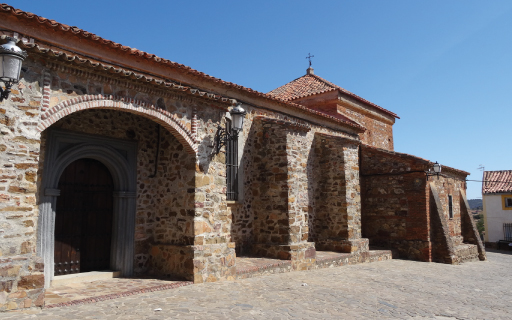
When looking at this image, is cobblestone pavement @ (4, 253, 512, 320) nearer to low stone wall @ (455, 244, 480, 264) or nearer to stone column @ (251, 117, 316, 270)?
stone column @ (251, 117, 316, 270)

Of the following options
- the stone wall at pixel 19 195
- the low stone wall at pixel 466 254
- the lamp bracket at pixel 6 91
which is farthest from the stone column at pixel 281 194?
the low stone wall at pixel 466 254

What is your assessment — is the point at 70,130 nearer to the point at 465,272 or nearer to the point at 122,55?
the point at 122,55

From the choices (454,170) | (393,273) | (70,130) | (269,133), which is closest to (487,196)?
(454,170)

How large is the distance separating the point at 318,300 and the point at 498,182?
2886 centimetres

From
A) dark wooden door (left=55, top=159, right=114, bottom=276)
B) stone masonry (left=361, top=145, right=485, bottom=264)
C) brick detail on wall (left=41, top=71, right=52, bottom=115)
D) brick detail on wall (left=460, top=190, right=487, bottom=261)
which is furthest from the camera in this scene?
brick detail on wall (left=460, top=190, right=487, bottom=261)

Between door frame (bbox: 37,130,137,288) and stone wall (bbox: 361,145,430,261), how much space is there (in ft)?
32.9

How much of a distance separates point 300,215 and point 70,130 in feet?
20.4

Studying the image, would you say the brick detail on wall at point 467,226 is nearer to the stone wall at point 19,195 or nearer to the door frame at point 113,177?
the door frame at point 113,177

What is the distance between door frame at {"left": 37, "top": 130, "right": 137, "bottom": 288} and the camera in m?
6.61

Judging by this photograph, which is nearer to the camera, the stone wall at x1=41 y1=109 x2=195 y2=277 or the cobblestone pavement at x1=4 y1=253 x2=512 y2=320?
the cobblestone pavement at x1=4 y1=253 x2=512 y2=320

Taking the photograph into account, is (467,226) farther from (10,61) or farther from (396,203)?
(10,61)

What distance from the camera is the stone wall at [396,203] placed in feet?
45.2

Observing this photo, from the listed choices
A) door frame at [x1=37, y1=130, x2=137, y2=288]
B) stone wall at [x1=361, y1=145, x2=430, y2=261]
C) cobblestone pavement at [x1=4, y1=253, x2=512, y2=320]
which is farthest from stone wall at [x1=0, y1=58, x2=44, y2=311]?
stone wall at [x1=361, y1=145, x2=430, y2=261]

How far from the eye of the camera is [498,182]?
2920 centimetres
